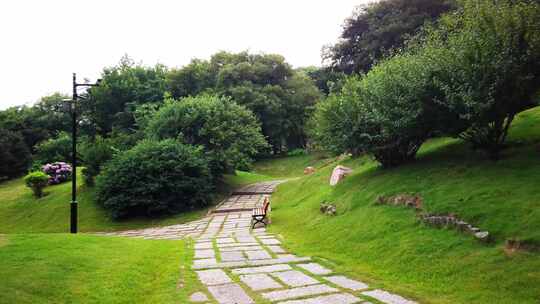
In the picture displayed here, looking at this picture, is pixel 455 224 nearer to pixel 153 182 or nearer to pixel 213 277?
pixel 213 277

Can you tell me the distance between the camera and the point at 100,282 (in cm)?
575

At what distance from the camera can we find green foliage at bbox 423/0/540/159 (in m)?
8.09

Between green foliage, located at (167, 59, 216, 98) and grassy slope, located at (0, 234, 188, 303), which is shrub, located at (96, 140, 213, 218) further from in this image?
green foliage, located at (167, 59, 216, 98)

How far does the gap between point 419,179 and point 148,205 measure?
12.2m

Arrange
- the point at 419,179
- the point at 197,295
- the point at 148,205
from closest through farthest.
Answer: the point at 197,295, the point at 419,179, the point at 148,205

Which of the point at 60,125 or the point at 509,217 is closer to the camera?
the point at 509,217

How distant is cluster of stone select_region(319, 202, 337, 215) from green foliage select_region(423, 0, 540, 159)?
423 cm

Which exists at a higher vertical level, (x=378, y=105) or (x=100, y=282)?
(x=378, y=105)

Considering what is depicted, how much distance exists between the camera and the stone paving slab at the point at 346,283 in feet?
18.9

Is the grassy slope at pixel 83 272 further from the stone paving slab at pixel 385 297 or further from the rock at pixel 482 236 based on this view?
the rock at pixel 482 236

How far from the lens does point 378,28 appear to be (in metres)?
25.1

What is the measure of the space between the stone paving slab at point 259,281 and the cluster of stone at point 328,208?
4.96 metres

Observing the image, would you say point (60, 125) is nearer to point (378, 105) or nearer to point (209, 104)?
point (209, 104)

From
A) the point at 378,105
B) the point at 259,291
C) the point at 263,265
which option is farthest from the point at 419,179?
the point at 259,291
